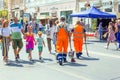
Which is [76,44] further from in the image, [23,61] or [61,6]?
[61,6]

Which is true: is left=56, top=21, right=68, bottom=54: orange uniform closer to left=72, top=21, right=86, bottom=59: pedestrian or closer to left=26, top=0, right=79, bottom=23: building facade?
left=72, top=21, right=86, bottom=59: pedestrian

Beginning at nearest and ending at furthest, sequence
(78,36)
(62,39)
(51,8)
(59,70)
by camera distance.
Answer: (59,70), (62,39), (78,36), (51,8)

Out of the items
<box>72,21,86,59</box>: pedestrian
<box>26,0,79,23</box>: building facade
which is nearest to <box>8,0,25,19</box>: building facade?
<box>26,0,79,23</box>: building facade

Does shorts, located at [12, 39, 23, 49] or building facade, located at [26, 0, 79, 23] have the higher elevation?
building facade, located at [26, 0, 79, 23]

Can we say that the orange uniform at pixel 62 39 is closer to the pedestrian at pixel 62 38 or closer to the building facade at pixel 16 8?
the pedestrian at pixel 62 38

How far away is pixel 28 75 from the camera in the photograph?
10.9 m

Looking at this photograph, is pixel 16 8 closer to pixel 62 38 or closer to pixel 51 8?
pixel 51 8

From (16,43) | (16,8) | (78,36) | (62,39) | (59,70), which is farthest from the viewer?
(16,8)

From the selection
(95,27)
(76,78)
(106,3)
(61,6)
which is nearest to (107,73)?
(76,78)

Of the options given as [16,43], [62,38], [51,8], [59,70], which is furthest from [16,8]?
[59,70]

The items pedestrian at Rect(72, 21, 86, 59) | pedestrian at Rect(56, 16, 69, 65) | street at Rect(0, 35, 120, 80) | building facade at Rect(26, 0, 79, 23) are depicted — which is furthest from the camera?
building facade at Rect(26, 0, 79, 23)

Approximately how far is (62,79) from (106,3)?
99.6 ft

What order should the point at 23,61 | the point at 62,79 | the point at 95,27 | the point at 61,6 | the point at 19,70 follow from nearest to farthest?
the point at 62,79, the point at 19,70, the point at 23,61, the point at 95,27, the point at 61,6

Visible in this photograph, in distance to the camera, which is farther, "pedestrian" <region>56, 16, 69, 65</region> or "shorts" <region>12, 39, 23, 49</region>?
"shorts" <region>12, 39, 23, 49</region>
